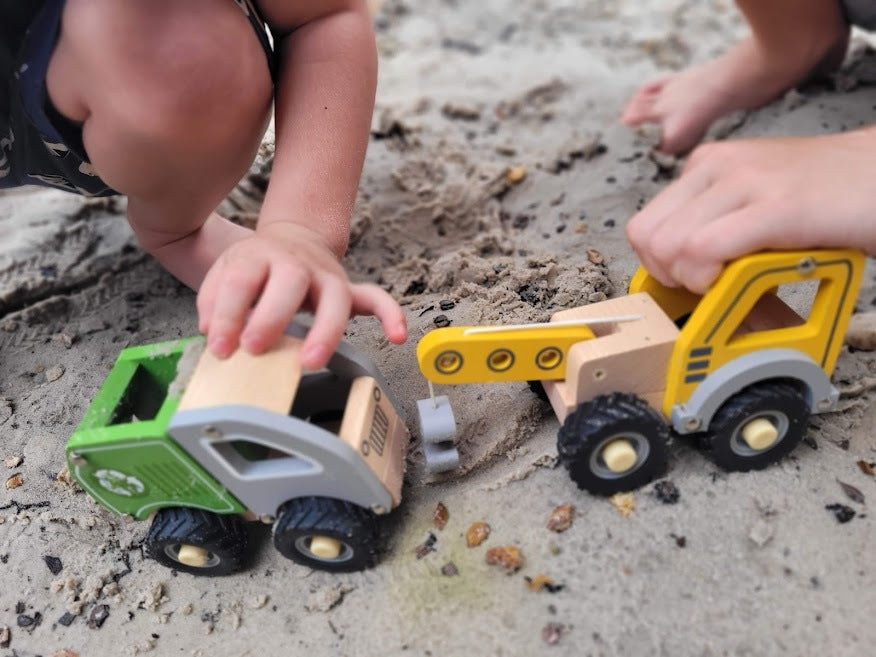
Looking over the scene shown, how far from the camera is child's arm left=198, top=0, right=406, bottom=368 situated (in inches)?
32.4

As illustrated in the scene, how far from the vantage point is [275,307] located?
0.82m

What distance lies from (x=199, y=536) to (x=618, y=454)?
0.47 m

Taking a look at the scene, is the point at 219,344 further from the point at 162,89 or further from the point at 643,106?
the point at 643,106

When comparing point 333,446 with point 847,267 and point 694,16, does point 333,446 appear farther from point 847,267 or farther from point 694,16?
point 694,16

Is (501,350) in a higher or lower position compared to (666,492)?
higher

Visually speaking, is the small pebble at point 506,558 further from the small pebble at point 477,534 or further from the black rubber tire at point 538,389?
the black rubber tire at point 538,389

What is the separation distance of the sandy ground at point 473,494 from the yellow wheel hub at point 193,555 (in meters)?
0.04

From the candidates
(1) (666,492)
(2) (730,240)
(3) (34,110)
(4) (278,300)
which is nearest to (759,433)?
(1) (666,492)

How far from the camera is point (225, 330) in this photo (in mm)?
812

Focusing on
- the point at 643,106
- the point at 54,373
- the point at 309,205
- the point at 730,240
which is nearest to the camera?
the point at 730,240

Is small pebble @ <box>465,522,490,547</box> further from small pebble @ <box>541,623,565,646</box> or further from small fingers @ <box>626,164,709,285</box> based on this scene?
small fingers @ <box>626,164,709,285</box>

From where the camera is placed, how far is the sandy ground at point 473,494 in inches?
32.0

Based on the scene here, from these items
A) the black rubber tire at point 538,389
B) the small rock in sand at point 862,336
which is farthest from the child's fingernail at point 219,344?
the small rock in sand at point 862,336

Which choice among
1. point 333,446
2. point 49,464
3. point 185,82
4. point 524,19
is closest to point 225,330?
point 333,446
